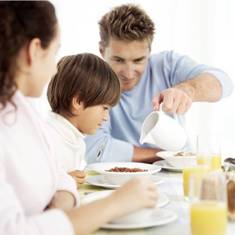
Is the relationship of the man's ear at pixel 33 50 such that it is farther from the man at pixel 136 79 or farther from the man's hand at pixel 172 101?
the man at pixel 136 79

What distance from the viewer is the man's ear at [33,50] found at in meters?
1.08

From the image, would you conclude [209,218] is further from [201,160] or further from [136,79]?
[136,79]

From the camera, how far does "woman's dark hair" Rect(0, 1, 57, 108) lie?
104 cm

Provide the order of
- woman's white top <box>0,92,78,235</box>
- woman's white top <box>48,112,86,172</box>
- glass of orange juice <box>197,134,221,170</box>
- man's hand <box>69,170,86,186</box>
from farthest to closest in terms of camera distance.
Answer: woman's white top <box>48,112,86,172</box> → man's hand <box>69,170,86,186</box> → glass of orange juice <box>197,134,221,170</box> → woman's white top <box>0,92,78,235</box>

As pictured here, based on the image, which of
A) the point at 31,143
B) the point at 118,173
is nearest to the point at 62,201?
the point at 31,143

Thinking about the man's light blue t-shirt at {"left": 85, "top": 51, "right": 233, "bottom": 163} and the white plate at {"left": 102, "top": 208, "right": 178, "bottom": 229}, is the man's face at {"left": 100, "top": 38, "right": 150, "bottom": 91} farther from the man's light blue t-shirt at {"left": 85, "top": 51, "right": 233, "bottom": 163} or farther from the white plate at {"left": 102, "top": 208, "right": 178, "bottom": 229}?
the white plate at {"left": 102, "top": 208, "right": 178, "bottom": 229}

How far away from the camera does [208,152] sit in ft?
5.16

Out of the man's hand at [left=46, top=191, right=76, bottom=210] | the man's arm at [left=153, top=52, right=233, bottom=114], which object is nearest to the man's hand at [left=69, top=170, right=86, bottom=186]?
the man's hand at [left=46, top=191, right=76, bottom=210]

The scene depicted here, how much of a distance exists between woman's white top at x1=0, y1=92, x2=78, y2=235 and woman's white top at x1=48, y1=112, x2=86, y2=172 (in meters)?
0.61

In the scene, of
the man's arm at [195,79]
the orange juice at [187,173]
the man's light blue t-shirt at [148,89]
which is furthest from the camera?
the man's light blue t-shirt at [148,89]

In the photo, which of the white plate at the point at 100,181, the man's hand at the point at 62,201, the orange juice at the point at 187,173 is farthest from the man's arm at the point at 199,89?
the man's hand at the point at 62,201

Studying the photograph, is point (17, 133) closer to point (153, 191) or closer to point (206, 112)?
point (153, 191)

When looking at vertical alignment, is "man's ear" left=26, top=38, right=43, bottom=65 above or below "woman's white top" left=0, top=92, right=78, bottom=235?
above

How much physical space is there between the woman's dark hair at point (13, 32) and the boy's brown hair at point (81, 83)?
0.86 metres
